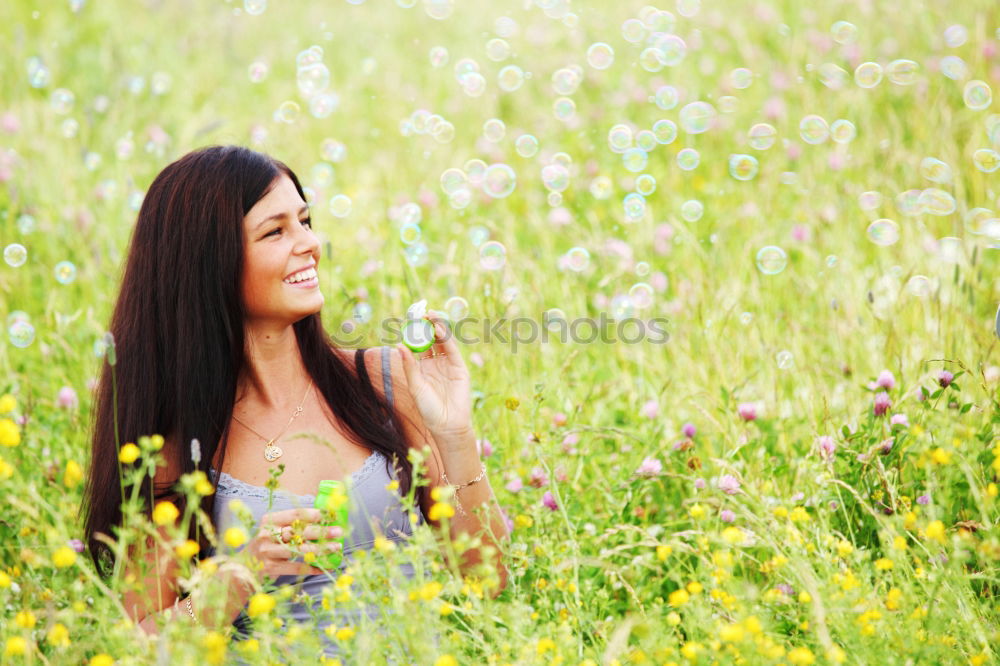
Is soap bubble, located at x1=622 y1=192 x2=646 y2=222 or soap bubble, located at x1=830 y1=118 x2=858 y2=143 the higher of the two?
soap bubble, located at x1=830 y1=118 x2=858 y2=143

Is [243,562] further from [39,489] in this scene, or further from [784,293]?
[784,293]

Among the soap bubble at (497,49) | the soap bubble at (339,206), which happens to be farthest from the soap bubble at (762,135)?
the soap bubble at (497,49)

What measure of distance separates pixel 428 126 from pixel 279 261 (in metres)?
3.36

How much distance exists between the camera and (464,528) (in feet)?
7.77

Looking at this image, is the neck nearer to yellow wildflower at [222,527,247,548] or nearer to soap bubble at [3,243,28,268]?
yellow wildflower at [222,527,247,548]

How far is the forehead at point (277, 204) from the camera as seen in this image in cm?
238

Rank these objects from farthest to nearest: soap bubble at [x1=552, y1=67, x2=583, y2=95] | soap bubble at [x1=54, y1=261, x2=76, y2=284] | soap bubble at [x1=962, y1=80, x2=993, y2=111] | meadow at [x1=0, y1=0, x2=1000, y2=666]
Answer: soap bubble at [x1=552, y1=67, x2=583, y2=95]
soap bubble at [x1=962, y1=80, x2=993, y2=111]
soap bubble at [x1=54, y1=261, x2=76, y2=284]
meadow at [x1=0, y1=0, x2=1000, y2=666]

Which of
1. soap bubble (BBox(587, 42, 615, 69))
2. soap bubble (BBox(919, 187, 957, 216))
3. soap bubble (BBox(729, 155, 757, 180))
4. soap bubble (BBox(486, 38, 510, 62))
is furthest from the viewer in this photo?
soap bubble (BBox(486, 38, 510, 62))

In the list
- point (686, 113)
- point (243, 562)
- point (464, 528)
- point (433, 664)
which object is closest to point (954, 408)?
point (464, 528)

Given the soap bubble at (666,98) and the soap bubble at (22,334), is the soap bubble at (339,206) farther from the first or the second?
the soap bubble at (666,98)

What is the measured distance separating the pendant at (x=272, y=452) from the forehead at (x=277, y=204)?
1.85ft

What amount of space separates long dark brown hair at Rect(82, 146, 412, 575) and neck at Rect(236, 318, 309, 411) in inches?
1.8

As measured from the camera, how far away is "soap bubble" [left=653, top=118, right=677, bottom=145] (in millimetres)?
5109

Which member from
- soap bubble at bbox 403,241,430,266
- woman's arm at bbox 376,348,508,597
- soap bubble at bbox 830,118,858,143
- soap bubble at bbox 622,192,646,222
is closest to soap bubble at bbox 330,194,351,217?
soap bubble at bbox 403,241,430,266
